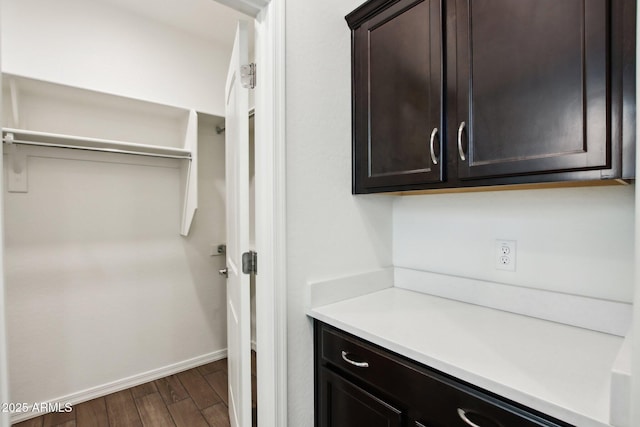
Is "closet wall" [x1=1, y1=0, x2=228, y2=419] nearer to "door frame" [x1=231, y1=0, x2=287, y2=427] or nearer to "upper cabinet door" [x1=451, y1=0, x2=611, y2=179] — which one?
"door frame" [x1=231, y1=0, x2=287, y2=427]

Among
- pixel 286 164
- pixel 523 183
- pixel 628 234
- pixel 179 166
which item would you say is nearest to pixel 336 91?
pixel 286 164

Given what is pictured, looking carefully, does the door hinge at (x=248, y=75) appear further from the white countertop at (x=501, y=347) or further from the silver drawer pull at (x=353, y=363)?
the silver drawer pull at (x=353, y=363)

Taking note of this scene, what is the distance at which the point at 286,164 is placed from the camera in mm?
1195

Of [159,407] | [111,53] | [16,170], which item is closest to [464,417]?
[159,407]

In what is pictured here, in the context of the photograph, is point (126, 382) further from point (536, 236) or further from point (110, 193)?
point (536, 236)

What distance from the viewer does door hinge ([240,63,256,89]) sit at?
1.22 meters

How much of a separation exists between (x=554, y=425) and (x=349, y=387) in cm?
62

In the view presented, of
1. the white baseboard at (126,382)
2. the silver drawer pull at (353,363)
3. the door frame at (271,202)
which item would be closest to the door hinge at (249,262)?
the door frame at (271,202)

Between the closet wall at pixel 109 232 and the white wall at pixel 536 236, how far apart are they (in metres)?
1.75

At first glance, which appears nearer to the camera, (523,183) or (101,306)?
(523,183)

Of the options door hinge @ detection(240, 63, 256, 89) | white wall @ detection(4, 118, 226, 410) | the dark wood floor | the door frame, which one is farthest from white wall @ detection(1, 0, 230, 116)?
the dark wood floor

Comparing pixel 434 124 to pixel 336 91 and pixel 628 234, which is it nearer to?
pixel 336 91

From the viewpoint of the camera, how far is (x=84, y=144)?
1.89m

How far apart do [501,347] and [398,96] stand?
935 millimetres
